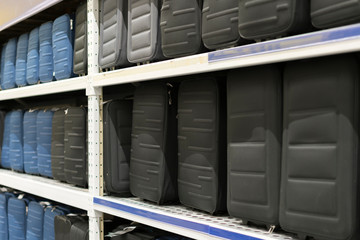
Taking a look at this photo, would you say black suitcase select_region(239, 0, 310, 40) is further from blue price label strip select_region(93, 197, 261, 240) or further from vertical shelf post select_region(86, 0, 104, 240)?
vertical shelf post select_region(86, 0, 104, 240)

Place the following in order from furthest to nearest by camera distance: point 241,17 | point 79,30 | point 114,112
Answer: point 79,30 < point 114,112 < point 241,17

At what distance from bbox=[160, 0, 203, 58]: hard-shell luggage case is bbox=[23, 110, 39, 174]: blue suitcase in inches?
54.5

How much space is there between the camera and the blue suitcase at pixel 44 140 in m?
2.39

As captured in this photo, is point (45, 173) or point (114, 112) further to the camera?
point (45, 173)

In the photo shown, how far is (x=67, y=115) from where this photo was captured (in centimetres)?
215

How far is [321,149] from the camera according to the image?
1.00 m

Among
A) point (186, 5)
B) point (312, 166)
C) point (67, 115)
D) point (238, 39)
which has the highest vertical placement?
point (186, 5)

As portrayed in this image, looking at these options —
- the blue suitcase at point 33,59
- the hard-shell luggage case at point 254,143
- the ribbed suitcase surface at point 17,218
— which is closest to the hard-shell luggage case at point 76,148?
the blue suitcase at point 33,59

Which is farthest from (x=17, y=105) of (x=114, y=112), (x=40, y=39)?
(x=114, y=112)

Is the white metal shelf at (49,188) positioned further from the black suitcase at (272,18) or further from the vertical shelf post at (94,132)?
the black suitcase at (272,18)

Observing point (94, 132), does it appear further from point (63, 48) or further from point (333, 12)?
point (333, 12)

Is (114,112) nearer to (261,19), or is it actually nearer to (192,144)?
(192,144)

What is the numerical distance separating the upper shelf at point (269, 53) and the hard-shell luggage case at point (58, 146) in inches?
34.0

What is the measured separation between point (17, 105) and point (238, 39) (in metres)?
2.69
